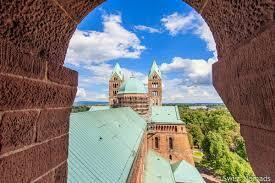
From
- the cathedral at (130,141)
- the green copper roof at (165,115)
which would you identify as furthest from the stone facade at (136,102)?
the green copper roof at (165,115)

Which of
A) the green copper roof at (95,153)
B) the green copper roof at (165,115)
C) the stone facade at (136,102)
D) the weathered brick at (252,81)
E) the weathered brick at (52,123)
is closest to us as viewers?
the weathered brick at (252,81)

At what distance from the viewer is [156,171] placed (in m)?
23.5

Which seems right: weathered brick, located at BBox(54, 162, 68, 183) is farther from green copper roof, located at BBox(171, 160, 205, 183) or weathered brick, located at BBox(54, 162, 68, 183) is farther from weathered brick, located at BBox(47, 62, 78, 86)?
green copper roof, located at BBox(171, 160, 205, 183)

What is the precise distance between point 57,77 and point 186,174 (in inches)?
1034

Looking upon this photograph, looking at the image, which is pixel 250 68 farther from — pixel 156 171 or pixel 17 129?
pixel 156 171

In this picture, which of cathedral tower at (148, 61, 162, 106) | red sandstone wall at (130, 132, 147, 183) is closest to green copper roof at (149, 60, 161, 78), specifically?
cathedral tower at (148, 61, 162, 106)

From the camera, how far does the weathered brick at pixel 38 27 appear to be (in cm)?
159

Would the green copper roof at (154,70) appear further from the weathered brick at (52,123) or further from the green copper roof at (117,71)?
the weathered brick at (52,123)

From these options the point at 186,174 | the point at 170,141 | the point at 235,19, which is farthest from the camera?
the point at 170,141

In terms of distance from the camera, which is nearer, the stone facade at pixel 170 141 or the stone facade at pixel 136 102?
the stone facade at pixel 136 102

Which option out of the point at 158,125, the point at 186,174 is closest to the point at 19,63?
the point at 186,174

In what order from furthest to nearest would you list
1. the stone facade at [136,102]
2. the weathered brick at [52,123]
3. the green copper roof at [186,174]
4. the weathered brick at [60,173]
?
1. the stone facade at [136,102]
2. the green copper roof at [186,174]
3. the weathered brick at [60,173]
4. the weathered brick at [52,123]

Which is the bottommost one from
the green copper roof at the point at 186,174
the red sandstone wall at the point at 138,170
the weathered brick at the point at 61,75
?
the green copper roof at the point at 186,174

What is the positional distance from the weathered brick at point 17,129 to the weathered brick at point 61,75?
0.37 m
